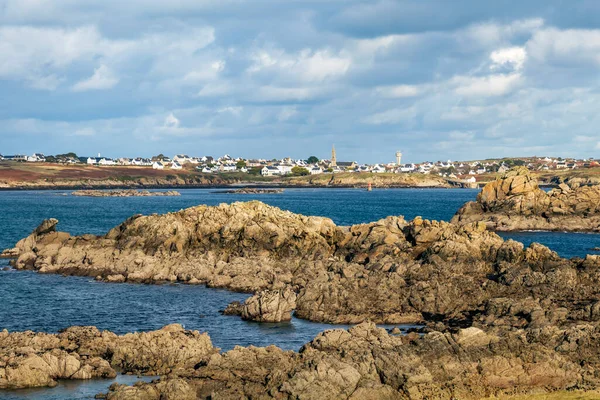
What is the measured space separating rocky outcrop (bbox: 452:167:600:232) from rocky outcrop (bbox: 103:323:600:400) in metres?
56.4

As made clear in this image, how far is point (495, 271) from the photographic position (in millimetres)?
45094

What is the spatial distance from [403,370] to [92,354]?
38.4 feet

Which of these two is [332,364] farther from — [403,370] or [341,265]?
[341,265]

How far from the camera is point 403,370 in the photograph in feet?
79.7

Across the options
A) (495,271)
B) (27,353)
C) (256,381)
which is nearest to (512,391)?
(256,381)

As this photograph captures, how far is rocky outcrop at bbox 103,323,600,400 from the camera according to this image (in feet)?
76.9

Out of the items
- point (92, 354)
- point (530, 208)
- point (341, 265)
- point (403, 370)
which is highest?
point (530, 208)

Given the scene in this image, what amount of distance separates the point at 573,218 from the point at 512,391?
62.7m

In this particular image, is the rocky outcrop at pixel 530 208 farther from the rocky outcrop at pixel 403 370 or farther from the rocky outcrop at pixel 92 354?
the rocky outcrop at pixel 92 354

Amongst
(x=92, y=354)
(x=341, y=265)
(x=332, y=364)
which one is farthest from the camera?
(x=341, y=265)

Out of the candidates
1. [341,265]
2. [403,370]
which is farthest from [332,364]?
[341,265]

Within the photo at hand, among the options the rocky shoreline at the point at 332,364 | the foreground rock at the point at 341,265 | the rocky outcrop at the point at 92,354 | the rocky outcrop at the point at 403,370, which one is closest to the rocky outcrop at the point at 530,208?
the foreground rock at the point at 341,265

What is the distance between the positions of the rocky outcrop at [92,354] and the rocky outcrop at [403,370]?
172cm

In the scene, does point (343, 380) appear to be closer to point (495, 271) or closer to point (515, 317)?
point (515, 317)
